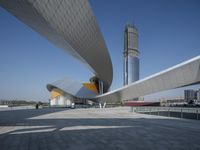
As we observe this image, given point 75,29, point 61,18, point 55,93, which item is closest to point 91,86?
point 55,93

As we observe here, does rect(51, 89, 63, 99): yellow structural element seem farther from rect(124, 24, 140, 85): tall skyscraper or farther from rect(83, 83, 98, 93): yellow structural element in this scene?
rect(124, 24, 140, 85): tall skyscraper

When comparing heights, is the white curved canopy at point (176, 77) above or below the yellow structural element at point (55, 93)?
above

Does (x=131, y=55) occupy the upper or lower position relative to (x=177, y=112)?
upper

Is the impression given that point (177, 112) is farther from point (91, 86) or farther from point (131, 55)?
point (131, 55)

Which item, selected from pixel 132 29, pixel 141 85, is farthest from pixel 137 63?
pixel 141 85

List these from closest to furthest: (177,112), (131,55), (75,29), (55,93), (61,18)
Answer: (61,18)
(177,112)
(75,29)
(55,93)
(131,55)

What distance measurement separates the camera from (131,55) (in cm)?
13525

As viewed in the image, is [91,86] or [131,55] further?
[131,55]

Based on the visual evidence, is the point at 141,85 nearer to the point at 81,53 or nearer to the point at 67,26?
the point at 81,53

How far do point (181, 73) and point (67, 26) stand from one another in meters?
11.1

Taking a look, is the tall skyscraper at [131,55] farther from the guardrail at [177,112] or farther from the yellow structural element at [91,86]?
the guardrail at [177,112]

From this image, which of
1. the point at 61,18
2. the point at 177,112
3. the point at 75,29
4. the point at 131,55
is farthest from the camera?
the point at 131,55

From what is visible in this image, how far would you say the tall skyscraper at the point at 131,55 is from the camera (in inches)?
4692

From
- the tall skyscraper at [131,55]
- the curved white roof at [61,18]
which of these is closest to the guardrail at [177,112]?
the curved white roof at [61,18]
